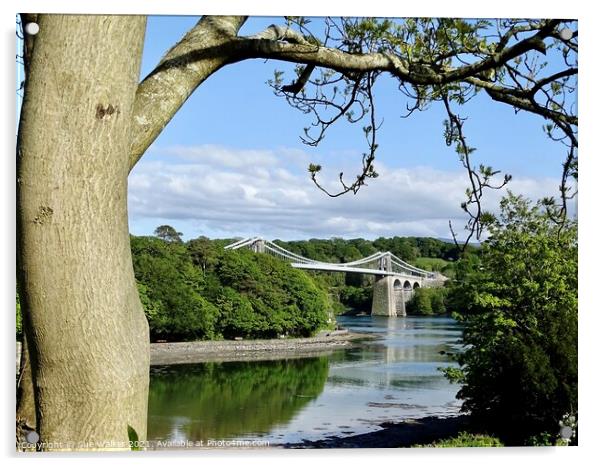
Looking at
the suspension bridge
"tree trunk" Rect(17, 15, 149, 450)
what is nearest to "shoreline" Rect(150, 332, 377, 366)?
the suspension bridge

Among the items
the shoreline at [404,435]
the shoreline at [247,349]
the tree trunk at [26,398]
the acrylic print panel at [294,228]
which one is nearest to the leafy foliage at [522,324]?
the acrylic print panel at [294,228]

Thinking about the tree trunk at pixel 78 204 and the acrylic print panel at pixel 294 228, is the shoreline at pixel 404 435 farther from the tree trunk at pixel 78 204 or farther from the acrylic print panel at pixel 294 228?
the tree trunk at pixel 78 204

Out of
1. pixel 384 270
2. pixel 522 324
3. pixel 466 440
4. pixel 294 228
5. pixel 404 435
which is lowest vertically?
pixel 466 440

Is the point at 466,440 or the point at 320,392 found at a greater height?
the point at 320,392

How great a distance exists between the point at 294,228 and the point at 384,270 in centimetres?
63

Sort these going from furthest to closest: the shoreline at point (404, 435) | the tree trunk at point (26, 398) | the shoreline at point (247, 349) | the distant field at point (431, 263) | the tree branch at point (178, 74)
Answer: the shoreline at point (247, 349) → the distant field at point (431, 263) → the shoreline at point (404, 435) → the tree trunk at point (26, 398) → the tree branch at point (178, 74)

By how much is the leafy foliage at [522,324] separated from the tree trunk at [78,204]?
1720 millimetres

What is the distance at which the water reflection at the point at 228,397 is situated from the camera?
4551mm

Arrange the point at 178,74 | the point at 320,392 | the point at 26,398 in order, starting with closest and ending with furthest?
the point at 178,74 → the point at 26,398 → the point at 320,392

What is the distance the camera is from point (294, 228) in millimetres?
4492

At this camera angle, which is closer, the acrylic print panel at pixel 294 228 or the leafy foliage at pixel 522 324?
the acrylic print panel at pixel 294 228

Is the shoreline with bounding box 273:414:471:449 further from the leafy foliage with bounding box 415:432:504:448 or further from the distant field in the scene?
the distant field
